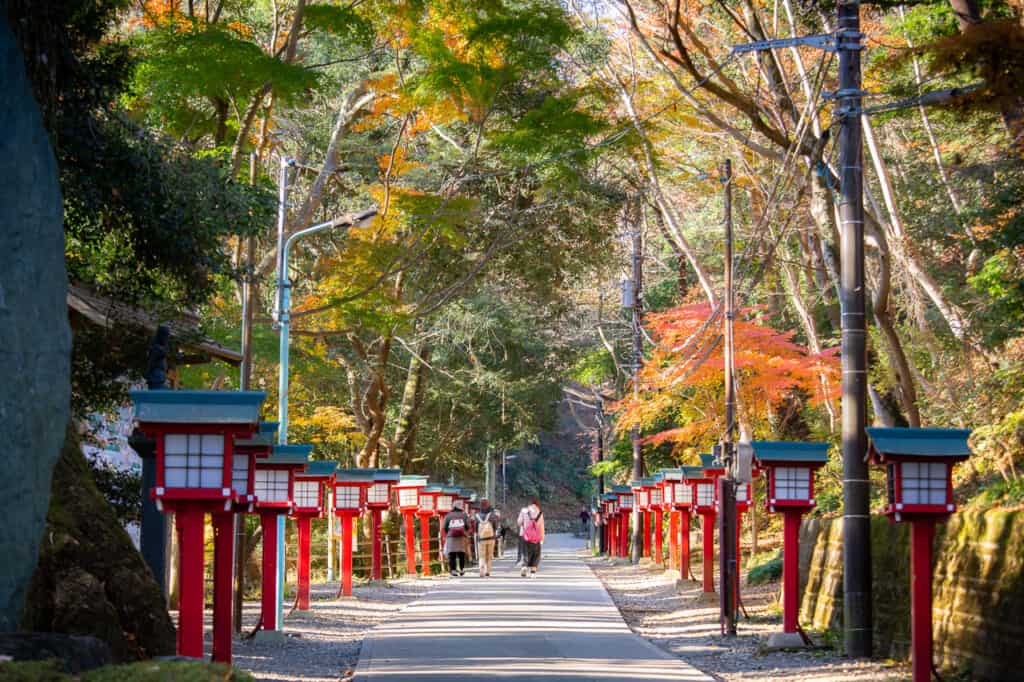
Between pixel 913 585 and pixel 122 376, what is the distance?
10.8 metres

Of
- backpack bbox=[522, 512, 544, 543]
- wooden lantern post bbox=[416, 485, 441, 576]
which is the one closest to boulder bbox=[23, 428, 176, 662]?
backpack bbox=[522, 512, 544, 543]

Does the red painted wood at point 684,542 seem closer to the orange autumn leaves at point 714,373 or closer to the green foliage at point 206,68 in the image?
the orange autumn leaves at point 714,373

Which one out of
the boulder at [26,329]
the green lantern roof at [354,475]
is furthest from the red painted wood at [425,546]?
the boulder at [26,329]

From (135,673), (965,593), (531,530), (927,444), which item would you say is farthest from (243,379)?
(531,530)

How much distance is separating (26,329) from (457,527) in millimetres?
26327

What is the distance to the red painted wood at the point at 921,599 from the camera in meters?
12.7

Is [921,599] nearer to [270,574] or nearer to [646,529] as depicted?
[270,574]

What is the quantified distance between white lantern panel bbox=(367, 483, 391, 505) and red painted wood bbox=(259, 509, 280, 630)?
1142cm

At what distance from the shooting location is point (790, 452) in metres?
18.2

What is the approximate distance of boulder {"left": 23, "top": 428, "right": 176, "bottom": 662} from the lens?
10.9m

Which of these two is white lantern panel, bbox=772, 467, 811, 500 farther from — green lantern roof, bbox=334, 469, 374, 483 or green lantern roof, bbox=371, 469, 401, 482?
green lantern roof, bbox=371, 469, 401, 482

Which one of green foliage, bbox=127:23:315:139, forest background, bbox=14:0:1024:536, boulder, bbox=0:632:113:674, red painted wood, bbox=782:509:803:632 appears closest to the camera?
boulder, bbox=0:632:113:674

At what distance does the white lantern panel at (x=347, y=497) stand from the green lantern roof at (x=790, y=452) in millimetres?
12940

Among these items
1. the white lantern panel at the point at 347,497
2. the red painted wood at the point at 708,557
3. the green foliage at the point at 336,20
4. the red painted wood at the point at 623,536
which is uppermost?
the green foliage at the point at 336,20
